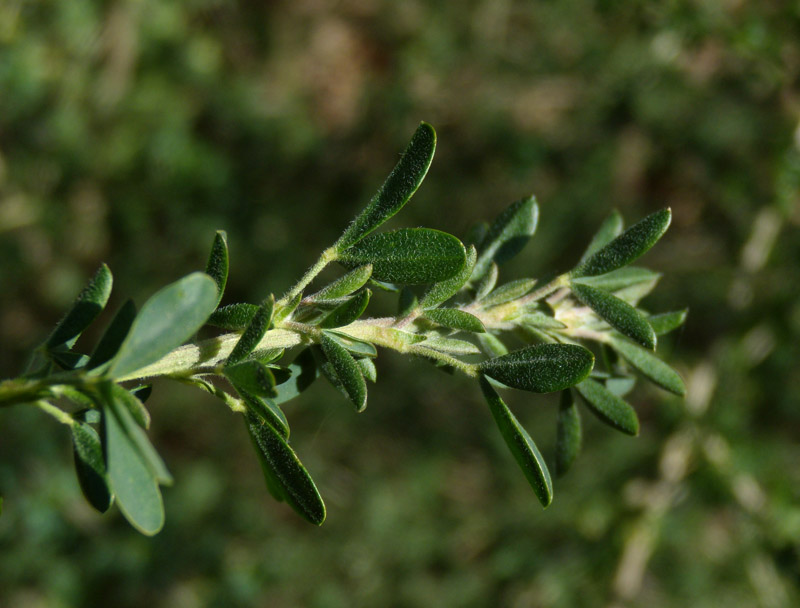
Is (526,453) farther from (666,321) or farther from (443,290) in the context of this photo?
(666,321)

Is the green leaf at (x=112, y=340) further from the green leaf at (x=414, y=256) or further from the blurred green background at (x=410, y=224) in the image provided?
the blurred green background at (x=410, y=224)

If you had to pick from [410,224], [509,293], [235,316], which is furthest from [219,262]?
[410,224]

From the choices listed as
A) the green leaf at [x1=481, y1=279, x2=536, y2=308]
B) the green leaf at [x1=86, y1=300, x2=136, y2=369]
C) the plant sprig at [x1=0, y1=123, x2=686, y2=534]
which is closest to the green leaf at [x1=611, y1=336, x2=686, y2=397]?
the plant sprig at [x1=0, y1=123, x2=686, y2=534]

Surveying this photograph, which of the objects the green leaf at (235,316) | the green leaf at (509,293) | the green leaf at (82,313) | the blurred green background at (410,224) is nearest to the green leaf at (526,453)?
the green leaf at (509,293)

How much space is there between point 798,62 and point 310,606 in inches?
82.8

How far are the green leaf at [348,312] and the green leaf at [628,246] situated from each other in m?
0.24

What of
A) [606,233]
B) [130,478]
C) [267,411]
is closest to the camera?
[130,478]

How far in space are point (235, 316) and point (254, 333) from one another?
0.24ft

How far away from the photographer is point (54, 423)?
7.83 feet

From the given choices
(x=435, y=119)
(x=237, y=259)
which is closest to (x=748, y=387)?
(x=435, y=119)

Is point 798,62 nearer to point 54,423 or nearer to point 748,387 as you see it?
point 748,387

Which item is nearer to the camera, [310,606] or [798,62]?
[798,62]

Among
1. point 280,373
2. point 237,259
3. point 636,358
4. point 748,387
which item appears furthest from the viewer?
Result: point 237,259

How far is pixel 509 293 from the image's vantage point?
66 cm
